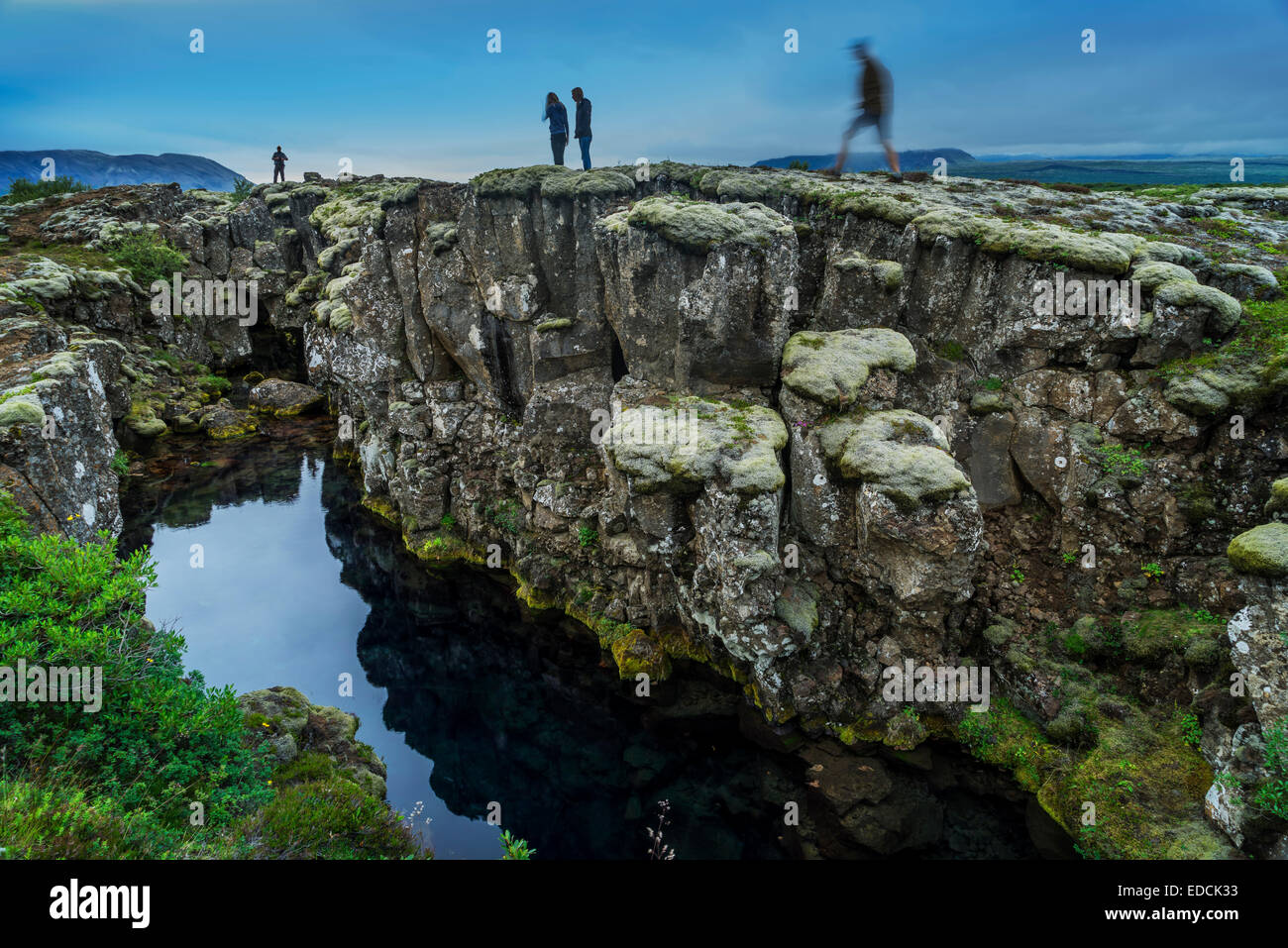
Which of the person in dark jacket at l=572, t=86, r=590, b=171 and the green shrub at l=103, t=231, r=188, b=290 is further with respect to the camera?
the green shrub at l=103, t=231, r=188, b=290

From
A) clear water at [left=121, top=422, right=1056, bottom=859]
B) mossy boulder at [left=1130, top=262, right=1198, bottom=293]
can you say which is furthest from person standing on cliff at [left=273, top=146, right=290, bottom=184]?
mossy boulder at [left=1130, top=262, right=1198, bottom=293]

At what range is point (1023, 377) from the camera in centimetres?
2288

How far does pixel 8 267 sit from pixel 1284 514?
62.7 meters

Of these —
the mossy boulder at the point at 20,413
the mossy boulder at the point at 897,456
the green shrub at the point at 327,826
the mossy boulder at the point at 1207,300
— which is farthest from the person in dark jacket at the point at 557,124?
the green shrub at the point at 327,826

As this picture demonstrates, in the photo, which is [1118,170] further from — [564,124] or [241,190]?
[241,190]

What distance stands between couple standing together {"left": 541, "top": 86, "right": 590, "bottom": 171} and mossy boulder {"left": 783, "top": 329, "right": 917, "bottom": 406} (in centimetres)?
1485

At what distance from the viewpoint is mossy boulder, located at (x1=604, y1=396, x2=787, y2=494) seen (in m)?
20.3

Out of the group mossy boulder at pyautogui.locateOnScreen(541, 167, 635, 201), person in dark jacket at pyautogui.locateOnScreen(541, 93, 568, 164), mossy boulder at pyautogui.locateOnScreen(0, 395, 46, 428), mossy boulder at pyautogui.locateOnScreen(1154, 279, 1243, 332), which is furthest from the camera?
person in dark jacket at pyautogui.locateOnScreen(541, 93, 568, 164)

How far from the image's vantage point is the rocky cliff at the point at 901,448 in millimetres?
17500

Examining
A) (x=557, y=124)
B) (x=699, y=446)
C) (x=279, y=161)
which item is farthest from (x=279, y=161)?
(x=699, y=446)

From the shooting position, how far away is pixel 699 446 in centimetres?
2127

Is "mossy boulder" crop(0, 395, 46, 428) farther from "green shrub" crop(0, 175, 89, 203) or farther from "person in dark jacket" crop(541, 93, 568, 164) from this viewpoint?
"green shrub" crop(0, 175, 89, 203)

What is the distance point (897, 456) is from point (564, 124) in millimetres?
22857
